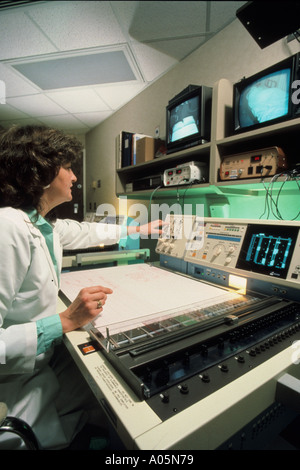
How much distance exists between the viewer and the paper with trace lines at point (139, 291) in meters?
0.80

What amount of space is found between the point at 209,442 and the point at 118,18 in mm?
2195

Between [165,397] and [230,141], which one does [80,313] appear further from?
[230,141]

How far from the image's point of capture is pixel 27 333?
66 centimetres

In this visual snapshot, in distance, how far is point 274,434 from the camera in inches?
28.2

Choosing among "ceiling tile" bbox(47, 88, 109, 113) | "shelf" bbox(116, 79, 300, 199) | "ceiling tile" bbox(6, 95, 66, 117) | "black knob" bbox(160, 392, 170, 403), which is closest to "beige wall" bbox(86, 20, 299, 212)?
"ceiling tile" bbox(47, 88, 109, 113)

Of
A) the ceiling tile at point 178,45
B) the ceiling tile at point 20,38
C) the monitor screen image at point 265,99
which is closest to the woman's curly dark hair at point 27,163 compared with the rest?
the monitor screen image at point 265,99

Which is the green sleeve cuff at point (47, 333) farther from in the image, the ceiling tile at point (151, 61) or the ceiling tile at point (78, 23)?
the ceiling tile at point (151, 61)

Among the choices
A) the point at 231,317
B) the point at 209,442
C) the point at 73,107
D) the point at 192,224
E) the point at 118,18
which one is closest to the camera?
the point at 209,442

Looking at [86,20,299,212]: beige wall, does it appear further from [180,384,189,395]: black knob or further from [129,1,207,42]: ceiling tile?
[180,384,189,395]: black knob

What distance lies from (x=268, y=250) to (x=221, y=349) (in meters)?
0.46

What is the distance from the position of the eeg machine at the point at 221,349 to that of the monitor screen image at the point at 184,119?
2.10 ft

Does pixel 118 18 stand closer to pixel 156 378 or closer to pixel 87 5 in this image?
pixel 87 5

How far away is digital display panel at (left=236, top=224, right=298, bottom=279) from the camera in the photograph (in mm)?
829
